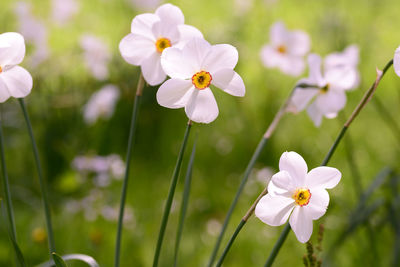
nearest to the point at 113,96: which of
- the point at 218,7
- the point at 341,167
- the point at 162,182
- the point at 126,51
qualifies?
the point at 162,182

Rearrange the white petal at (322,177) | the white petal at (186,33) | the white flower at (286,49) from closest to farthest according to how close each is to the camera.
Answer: the white petal at (322,177)
the white petal at (186,33)
the white flower at (286,49)

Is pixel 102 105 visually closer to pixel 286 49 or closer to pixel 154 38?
pixel 286 49

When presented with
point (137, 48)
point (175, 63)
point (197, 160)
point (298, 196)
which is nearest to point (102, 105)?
point (197, 160)

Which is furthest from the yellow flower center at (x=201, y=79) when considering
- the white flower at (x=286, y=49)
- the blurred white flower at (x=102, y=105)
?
the blurred white flower at (x=102, y=105)

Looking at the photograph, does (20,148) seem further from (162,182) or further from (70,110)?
(162,182)

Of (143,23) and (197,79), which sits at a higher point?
(143,23)

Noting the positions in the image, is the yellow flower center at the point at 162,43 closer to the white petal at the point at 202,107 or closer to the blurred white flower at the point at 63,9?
the white petal at the point at 202,107

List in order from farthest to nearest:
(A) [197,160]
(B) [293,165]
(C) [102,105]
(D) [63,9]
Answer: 1. (D) [63,9]
2. (A) [197,160]
3. (C) [102,105]
4. (B) [293,165]
